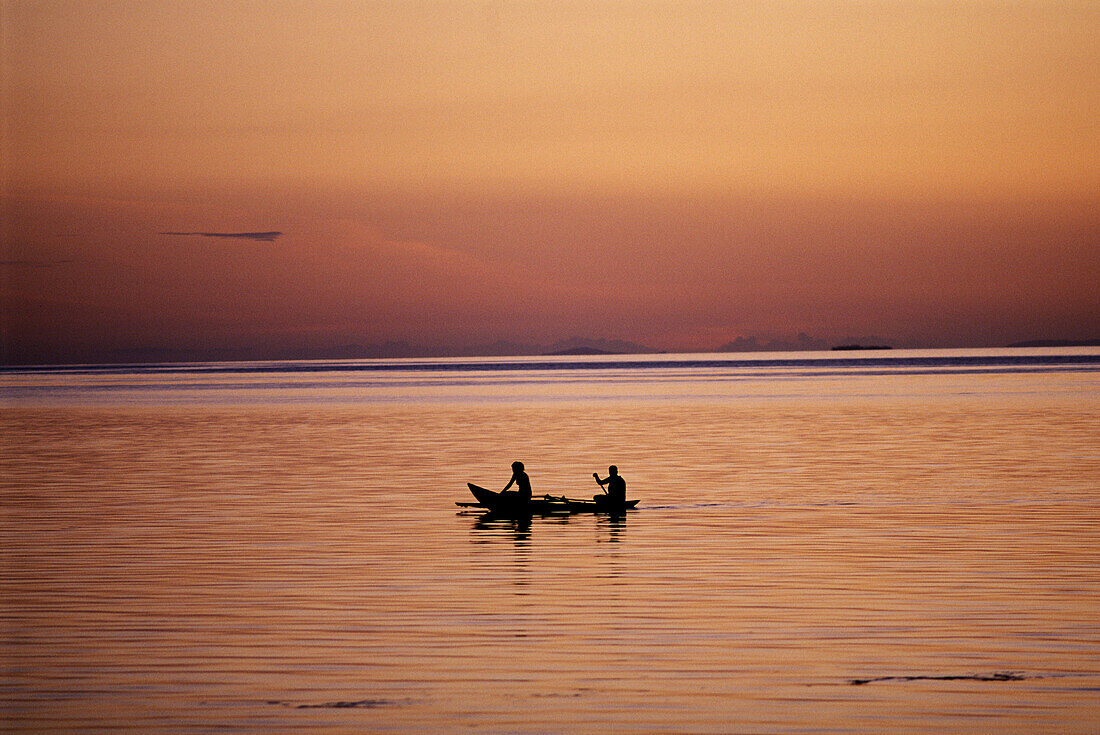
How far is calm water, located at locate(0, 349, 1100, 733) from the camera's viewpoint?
1400cm

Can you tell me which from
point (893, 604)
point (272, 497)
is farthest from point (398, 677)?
point (272, 497)

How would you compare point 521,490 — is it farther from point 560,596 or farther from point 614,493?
point 560,596

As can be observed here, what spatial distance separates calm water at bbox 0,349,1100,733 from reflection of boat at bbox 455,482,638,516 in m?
0.35

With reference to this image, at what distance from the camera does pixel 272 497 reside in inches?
1340

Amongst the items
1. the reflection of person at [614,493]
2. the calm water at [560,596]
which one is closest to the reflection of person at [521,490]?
the calm water at [560,596]

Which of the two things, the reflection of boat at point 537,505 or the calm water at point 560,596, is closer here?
the calm water at point 560,596

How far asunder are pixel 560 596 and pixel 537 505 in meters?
10.4

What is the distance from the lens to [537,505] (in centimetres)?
3034

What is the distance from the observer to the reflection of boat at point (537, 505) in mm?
29953

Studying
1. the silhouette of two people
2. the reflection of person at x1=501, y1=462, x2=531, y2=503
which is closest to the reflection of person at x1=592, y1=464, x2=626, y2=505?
the silhouette of two people

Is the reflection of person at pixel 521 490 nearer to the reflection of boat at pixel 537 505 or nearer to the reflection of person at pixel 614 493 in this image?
the reflection of boat at pixel 537 505

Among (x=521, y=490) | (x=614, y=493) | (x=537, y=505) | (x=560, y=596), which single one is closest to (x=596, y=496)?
(x=614, y=493)

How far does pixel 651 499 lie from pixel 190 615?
53.7 feet

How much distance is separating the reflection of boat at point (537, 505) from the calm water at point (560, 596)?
13.6 inches
